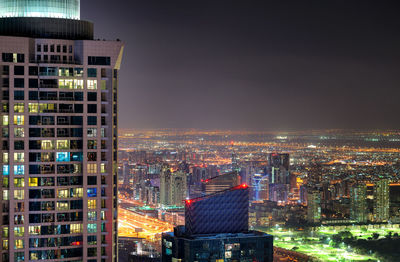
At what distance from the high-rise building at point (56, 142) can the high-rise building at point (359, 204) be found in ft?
75.7

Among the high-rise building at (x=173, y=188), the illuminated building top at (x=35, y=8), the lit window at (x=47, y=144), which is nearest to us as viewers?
the lit window at (x=47, y=144)

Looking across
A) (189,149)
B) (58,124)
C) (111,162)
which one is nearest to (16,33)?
(58,124)

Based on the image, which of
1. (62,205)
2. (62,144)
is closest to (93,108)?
(62,144)

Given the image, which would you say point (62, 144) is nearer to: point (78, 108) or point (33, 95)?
point (78, 108)

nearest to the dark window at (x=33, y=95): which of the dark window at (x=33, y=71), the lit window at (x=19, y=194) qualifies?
the dark window at (x=33, y=71)

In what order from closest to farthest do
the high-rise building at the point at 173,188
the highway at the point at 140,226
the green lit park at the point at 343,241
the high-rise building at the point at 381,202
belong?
the green lit park at the point at 343,241 < the highway at the point at 140,226 < the high-rise building at the point at 381,202 < the high-rise building at the point at 173,188

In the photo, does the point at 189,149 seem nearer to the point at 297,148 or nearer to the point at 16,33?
the point at 297,148

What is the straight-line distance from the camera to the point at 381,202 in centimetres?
3238

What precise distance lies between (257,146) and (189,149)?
172 inches

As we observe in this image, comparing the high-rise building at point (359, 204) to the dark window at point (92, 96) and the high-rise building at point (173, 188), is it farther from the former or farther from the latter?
the dark window at point (92, 96)

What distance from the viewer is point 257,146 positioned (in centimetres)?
4225

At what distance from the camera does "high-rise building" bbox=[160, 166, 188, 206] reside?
3459cm

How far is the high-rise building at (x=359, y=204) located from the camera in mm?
31859

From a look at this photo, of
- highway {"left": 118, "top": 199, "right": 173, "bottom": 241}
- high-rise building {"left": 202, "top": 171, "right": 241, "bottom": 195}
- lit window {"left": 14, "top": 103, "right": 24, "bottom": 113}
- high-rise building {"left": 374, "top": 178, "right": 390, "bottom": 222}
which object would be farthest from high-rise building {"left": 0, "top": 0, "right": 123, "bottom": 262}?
high-rise building {"left": 374, "top": 178, "right": 390, "bottom": 222}
